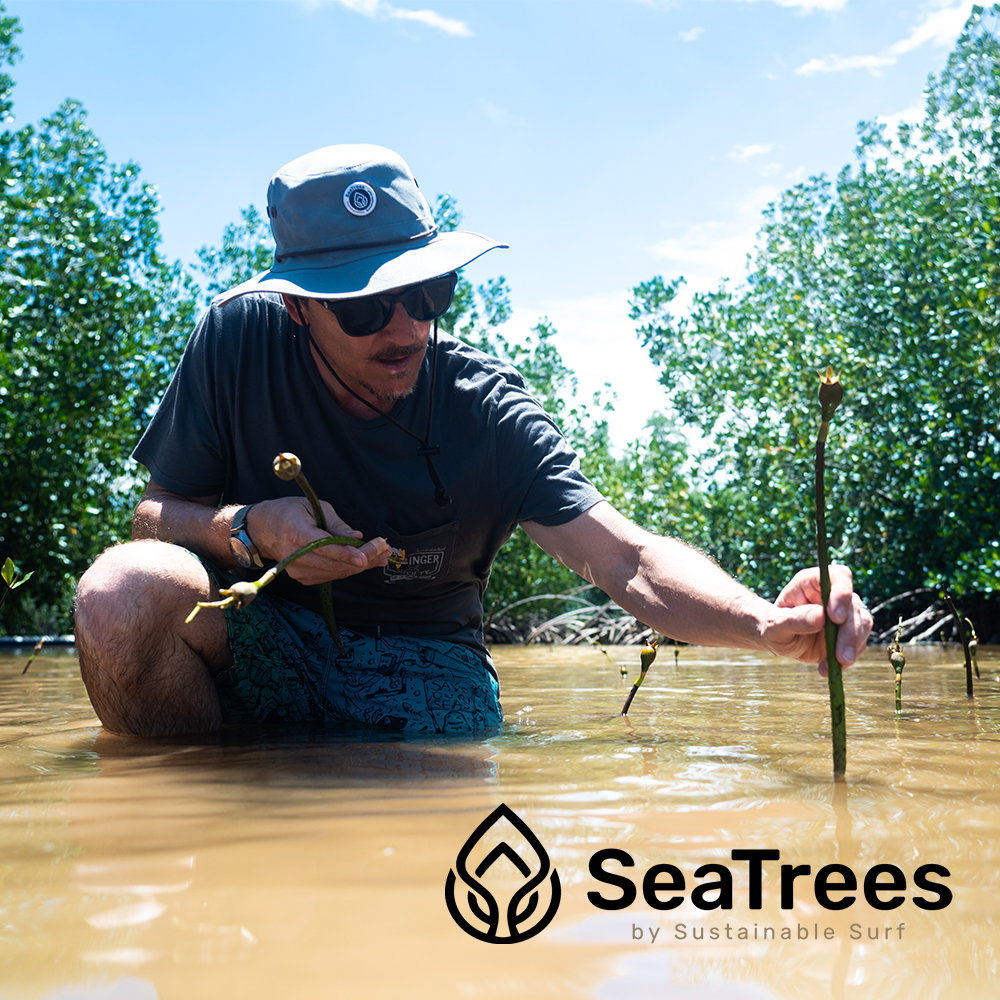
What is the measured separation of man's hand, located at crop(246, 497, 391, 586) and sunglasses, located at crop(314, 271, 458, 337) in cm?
48

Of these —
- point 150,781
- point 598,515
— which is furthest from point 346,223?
point 150,781

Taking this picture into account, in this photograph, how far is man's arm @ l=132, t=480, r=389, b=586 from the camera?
6.34 feet

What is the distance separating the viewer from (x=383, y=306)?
7.52 ft

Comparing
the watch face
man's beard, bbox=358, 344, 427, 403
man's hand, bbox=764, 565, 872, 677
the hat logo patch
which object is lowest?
man's hand, bbox=764, 565, 872, 677

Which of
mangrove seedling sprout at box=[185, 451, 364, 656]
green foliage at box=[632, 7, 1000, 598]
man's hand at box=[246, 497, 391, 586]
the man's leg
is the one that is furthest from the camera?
green foliage at box=[632, 7, 1000, 598]

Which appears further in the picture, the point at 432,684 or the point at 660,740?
the point at 432,684

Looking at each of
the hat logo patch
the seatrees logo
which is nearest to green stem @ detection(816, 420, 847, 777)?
the seatrees logo

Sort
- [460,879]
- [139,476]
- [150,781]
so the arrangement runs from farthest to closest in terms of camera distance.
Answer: [139,476], [150,781], [460,879]

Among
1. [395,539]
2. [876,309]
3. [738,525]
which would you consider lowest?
[738,525]

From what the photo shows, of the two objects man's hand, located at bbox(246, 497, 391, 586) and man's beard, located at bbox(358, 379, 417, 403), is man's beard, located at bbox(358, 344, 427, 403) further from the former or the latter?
man's hand, located at bbox(246, 497, 391, 586)

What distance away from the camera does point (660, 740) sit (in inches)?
80.3

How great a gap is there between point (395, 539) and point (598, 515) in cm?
56

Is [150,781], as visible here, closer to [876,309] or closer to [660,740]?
[660,740]

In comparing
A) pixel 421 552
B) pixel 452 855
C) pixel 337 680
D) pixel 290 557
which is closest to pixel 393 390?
pixel 421 552
